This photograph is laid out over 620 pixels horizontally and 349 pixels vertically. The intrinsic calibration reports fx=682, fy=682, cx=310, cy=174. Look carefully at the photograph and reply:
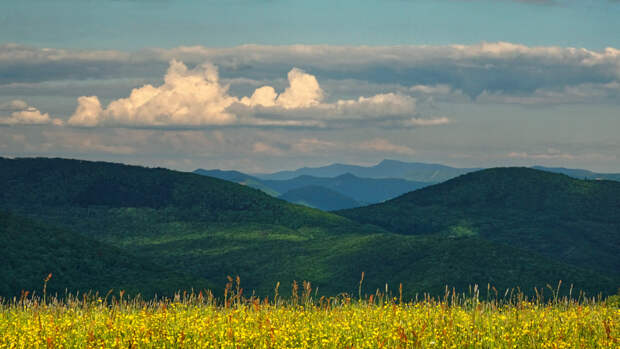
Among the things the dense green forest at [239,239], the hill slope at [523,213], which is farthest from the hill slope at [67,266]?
the hill slope at [523,213]

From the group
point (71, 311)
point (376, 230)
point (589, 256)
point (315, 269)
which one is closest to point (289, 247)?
point (315, 269)

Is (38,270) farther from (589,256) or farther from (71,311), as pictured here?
(589,256)

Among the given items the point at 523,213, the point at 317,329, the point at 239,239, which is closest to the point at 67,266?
the point at 239,239

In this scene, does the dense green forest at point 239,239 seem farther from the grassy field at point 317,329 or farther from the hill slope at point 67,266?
the grassy field at point 317,329

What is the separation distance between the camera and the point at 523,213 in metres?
129

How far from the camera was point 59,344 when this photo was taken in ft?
54.8

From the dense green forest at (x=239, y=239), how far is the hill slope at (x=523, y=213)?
59 centimetres

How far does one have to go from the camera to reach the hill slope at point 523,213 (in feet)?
356

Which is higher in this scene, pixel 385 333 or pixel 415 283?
pixel 385 333

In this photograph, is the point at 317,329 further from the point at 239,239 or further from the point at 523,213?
the point at 523,213

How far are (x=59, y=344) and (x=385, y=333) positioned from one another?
813 centimetres

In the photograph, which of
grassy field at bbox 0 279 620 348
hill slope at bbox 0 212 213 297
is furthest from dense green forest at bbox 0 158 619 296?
grassy field at bbox 0 279 620 348

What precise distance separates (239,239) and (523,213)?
56846mm

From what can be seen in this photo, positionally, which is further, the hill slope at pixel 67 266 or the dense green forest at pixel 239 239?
the dense green forest at pixel 239 239
